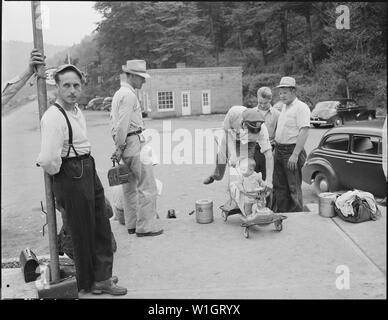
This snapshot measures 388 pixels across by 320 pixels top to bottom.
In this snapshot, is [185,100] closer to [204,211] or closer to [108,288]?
[204,211]

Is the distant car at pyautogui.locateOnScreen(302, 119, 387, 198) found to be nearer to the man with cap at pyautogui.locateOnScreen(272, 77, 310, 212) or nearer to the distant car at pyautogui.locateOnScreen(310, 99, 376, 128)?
the distant car at pyautogui.locateOnScreen(310, 99, 376, 128)

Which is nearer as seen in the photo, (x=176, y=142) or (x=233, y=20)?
(x=233, y=20)

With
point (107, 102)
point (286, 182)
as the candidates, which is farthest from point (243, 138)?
point (107, 102)

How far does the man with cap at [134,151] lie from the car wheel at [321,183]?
3.36 meters

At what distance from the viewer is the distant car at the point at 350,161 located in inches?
228

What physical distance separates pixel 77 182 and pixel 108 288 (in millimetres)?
744

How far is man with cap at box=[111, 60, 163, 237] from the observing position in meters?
3.67

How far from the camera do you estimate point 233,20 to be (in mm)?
7273

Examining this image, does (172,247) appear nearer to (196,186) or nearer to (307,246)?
(307,246)

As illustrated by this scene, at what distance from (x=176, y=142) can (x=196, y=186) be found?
778 cm

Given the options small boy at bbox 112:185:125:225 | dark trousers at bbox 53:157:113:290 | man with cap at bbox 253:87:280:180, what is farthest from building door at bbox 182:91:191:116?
dark trousers at bbox 53:157:113:290

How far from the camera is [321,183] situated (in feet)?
21.7

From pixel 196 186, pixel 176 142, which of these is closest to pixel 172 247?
pixel 196 186

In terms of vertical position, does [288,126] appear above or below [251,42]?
below
